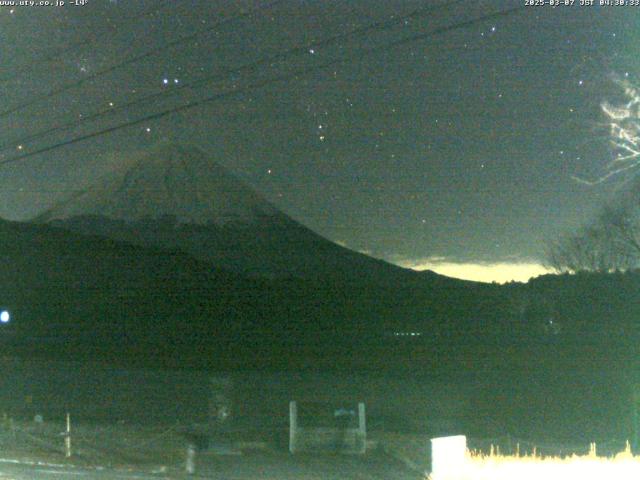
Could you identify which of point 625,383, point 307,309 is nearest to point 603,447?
point 625,383

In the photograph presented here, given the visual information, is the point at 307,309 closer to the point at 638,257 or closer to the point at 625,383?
the point at 625,383

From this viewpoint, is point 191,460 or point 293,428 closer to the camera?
point 191,460

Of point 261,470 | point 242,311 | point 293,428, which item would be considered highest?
point 242,311

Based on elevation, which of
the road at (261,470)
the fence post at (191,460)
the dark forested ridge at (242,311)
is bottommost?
the road at (261,470)

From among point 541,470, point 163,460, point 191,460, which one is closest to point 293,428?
point 163,460

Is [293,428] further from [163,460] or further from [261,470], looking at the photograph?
[163,460]

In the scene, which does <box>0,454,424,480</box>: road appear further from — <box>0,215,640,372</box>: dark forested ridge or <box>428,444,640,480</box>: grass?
<box>0,215,640,372</box>: dark forested ridge

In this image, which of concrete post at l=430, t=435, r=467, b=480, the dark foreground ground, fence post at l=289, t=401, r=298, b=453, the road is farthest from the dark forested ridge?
concrete post at l=430, t=435, r=467, b=480

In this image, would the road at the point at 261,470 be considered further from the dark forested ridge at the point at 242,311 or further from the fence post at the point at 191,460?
the dark forested ridge at the point at 242,311

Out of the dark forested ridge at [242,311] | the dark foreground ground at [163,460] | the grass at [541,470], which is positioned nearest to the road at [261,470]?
the dark foreground ground at [163,460]
